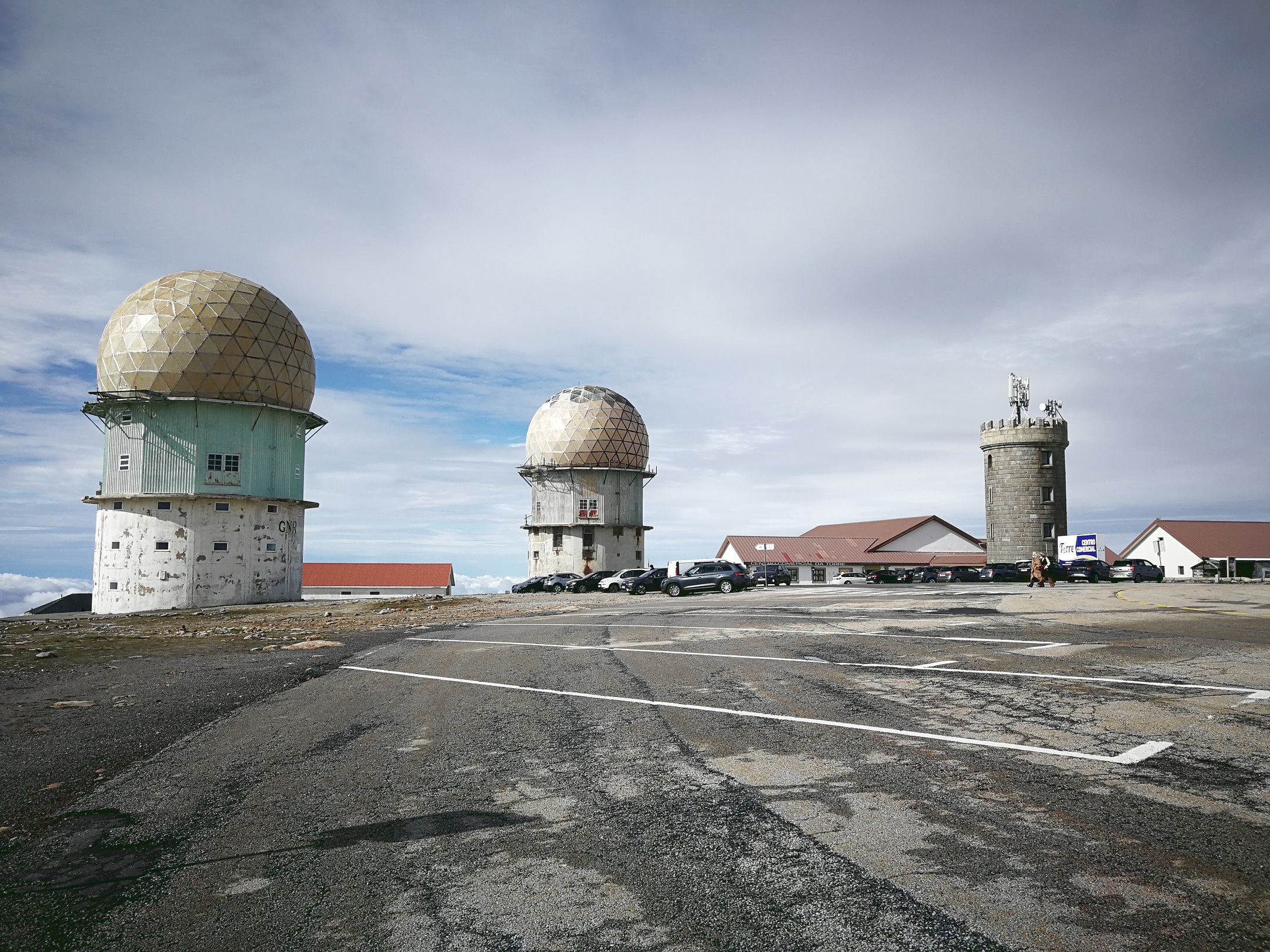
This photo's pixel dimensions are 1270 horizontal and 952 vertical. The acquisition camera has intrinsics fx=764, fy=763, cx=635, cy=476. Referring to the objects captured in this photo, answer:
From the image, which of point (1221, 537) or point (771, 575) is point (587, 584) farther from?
point (1221, 537)

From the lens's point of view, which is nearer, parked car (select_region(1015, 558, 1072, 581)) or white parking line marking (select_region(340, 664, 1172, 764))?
white parking line marking (select_region(340, 664, 1172, 764))

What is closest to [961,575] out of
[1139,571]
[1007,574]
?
[1007,574]

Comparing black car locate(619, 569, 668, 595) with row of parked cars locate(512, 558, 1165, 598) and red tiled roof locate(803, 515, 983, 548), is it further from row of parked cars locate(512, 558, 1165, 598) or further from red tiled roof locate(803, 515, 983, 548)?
red tiled roof locate(803, 515, 983, 548)

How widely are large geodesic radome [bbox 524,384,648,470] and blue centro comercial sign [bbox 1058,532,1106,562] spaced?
1097 inches

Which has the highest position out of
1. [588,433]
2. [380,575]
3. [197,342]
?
[197,342]

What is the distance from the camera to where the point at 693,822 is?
15.7ft

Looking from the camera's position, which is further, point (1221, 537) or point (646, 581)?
point (1221, 537)

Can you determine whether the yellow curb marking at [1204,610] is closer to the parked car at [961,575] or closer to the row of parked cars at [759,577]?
the row of parked cars at [759,577]

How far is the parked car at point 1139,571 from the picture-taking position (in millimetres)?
46719

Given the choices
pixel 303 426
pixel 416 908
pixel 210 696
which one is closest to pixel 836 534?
pixel 303 426

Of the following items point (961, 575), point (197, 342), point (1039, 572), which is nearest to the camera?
point (197, 342)

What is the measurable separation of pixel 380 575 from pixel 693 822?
61399 millimetres

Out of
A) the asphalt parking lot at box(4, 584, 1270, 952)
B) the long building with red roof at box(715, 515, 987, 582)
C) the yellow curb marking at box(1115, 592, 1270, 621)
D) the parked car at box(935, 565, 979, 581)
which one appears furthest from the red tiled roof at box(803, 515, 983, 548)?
the asphalt parking lot at box(4, 584, 1270, 952)

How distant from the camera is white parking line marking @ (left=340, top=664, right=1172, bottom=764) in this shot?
6.17 metres
